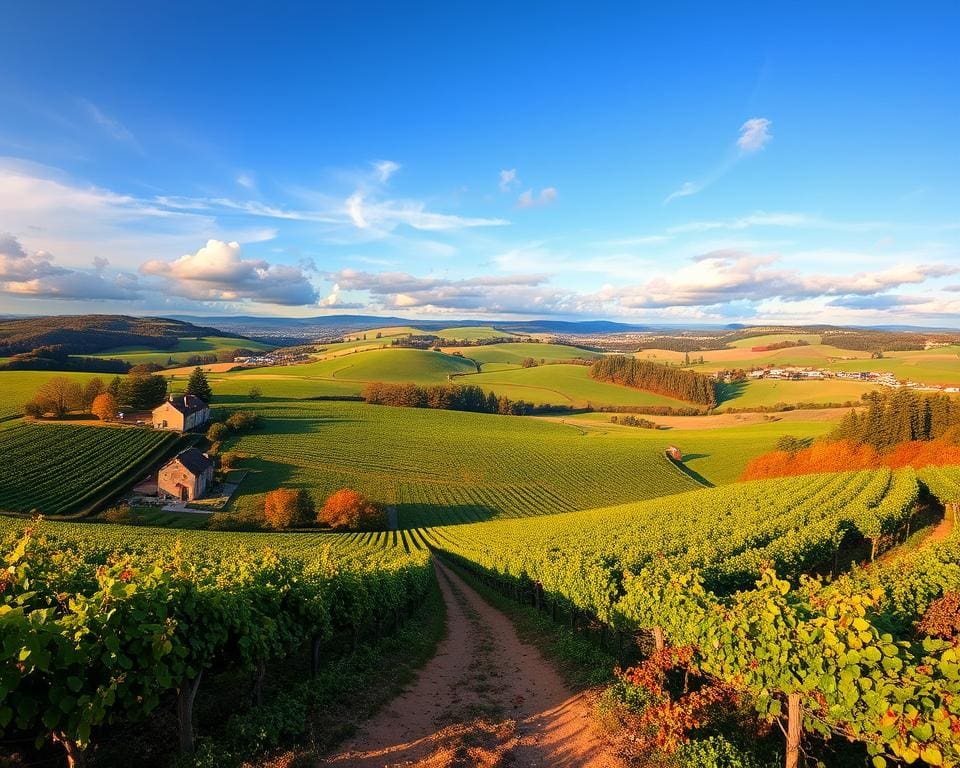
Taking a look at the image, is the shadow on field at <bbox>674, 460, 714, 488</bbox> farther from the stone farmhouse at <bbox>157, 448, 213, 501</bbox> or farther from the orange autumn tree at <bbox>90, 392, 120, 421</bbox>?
the orange autumn tree at <bbox>90, 392, 120, 421</bbox>

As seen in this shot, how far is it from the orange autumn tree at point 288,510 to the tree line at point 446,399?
55694 mm

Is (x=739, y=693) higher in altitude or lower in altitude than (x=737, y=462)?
higher

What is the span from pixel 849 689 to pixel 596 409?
4801 inches

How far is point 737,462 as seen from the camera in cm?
7938

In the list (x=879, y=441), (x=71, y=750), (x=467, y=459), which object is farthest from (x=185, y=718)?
(x=879, y=441)

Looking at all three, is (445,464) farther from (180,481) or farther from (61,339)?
(61,339)

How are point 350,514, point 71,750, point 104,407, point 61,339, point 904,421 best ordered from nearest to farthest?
1. point 71,750
2. point 350,514
3. point 904,421
4. point 104,407
5. point 61,339

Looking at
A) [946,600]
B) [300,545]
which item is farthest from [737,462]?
[946,600]

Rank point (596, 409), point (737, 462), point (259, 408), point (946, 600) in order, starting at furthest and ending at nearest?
point (596, 409), point (259, 408), point (737, 462), point (946, 600)

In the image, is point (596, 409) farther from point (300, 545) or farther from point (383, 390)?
point (300, 545)

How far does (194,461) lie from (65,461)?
605 inches

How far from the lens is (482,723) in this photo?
1048cm

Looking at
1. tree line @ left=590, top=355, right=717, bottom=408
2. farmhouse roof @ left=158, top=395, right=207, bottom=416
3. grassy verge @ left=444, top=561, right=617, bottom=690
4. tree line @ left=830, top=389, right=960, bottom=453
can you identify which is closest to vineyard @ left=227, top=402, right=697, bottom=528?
farmhouse roof @ left=158, top=395, right=207, bottom=416

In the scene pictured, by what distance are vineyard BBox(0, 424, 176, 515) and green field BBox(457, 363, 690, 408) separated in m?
83.7
